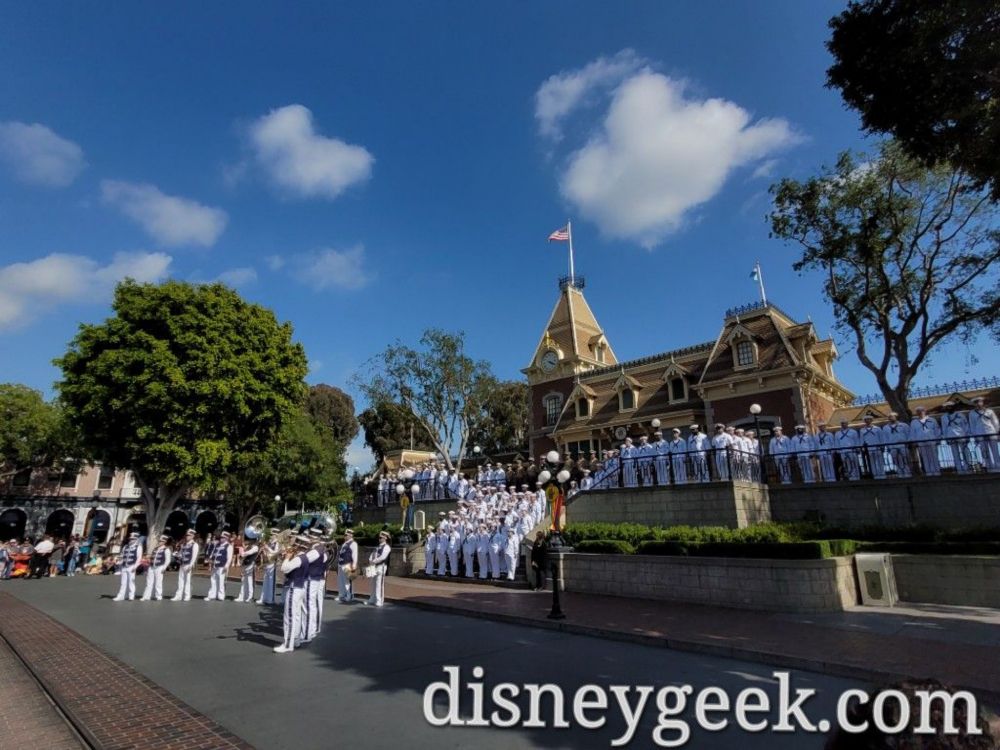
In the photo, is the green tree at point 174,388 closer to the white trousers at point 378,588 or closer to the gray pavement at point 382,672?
the gray pavement at point 382,672

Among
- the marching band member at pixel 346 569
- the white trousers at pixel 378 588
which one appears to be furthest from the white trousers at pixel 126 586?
the white trousers at pixel 378 588

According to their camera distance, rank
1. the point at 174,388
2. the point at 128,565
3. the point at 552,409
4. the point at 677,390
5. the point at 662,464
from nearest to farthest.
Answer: the point at 128,565
the point at 662,464
the point at 174,388
the point at 677,390
the point at 552,409

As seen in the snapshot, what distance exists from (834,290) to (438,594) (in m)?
16.9

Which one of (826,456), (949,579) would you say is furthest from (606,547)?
(826,456)

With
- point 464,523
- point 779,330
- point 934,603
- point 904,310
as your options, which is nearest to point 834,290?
point 904,310

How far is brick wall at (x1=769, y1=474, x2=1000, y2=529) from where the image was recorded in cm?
1401

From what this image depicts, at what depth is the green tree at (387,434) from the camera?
55.2 meters

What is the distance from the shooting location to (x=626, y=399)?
32.9 meters

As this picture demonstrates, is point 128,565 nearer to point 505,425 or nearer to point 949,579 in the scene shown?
point 949,579

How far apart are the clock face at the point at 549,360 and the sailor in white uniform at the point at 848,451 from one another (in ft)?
74.3

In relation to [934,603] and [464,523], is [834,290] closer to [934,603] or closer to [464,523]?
[934,603]

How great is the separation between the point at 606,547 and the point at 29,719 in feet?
39.7

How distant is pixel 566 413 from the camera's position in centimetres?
3634

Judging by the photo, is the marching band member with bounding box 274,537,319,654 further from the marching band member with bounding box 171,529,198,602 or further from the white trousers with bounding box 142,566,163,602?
the white trousers with bounding box 142,566,163,602
